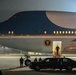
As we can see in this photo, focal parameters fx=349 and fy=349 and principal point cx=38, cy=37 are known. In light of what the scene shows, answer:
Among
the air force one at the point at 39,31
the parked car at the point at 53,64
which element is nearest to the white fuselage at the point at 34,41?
the air force one at the point at 39,31

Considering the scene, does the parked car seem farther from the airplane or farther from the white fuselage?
the white fuselage

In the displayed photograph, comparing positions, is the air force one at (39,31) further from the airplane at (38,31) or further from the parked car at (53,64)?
the parked car at (53,64)

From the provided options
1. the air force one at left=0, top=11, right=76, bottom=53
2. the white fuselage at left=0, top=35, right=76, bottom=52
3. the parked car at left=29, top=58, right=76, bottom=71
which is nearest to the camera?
the parked car at left=29, top=58, right=76, bottom=71

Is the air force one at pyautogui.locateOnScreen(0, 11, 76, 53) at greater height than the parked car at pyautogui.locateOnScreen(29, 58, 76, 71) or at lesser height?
greater

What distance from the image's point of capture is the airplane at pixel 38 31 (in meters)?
36.4

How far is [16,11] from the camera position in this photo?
Answer: 128ft

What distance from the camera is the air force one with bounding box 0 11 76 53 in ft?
119

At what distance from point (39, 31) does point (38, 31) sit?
0.41ft

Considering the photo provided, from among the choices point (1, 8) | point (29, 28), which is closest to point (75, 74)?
point (29, 28)

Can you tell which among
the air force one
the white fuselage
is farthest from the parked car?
the white fuselage

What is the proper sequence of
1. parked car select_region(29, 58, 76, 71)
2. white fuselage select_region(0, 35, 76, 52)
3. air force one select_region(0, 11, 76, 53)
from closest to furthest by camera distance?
parked car select_region(29, 58, 76, 71)
white fuselage select_region(0, 35, 76, 52)
air force one select_region(0, 11, 76, 53)

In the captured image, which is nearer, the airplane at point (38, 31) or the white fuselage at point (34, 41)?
the white fuselage at point (34, 41)

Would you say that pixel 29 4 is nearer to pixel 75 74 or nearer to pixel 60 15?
pixel 60 15

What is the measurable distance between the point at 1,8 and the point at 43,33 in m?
5.74
